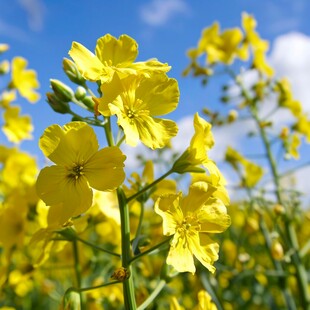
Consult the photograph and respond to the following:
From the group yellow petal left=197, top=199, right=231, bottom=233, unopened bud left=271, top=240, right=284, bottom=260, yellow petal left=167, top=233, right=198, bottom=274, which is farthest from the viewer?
unopened bud left=271, top=240, right=284, bottom=260

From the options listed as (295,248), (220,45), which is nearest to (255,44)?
(220,45)

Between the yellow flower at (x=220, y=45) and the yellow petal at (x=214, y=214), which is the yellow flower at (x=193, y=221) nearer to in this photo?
the yellow petal at (x=214, y=214)

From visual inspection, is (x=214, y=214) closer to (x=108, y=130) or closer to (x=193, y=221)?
(x=193, y=221)

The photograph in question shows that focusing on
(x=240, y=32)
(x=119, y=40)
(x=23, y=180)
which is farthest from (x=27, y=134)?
(x=119, y=40)

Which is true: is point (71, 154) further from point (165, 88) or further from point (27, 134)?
point (27, 134)

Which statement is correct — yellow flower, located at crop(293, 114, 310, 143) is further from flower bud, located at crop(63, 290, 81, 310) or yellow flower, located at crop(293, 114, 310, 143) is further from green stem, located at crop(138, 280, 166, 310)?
flower bud, located at crop(63, 290, 81, 310)

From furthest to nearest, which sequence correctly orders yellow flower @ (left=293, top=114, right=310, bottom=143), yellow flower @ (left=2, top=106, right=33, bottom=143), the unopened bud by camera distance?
yellow flower @ (left=2, top=106, right=33, bottom=143) → yellow flower @ (left=293, top=114, right=310, bottom=143) → the unopened bud

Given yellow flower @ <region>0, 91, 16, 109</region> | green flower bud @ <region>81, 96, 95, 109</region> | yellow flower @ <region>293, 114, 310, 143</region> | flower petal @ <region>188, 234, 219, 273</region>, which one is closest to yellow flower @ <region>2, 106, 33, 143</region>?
yellow flower @ <region>0, 91, 16, 109</region>
